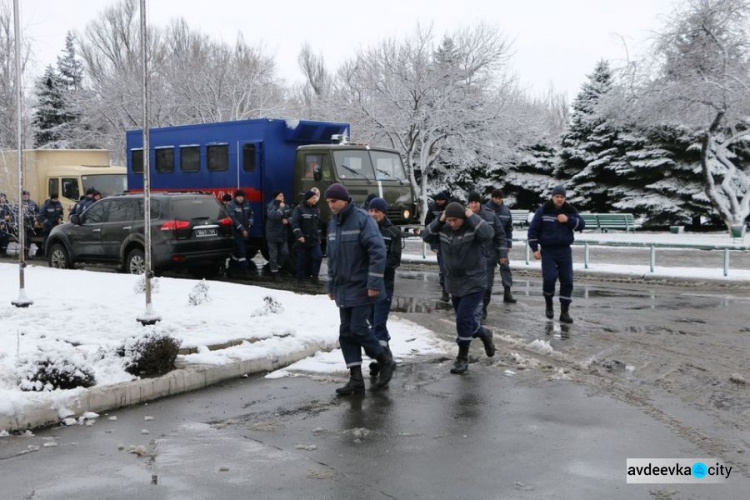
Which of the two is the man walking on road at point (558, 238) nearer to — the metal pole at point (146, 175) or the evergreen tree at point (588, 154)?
the metal pole at point (146, 175)

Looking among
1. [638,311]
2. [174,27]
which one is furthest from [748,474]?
[174,27]

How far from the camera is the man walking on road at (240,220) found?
16922mm

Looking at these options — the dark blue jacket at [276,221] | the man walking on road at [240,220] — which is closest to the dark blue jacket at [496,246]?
the dark blue jacket at [276,221]

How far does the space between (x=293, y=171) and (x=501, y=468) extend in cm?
1339

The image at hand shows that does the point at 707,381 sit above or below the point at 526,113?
below

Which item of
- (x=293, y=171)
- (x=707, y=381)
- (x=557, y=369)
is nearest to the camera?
(x=707, y=381)

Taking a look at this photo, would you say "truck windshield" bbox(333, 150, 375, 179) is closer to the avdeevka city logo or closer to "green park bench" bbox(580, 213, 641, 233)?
the avdeevka city logo

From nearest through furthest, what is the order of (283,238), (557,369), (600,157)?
(557,369)
(283,238)
(600,157)

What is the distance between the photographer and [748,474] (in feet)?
16.5

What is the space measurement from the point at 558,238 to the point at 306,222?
18.9 ft

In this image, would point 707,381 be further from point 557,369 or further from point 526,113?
point 526,113

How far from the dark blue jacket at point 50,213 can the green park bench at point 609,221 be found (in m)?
20.1

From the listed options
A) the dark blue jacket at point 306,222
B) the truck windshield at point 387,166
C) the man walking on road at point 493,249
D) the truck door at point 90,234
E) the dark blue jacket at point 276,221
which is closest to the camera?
the man walking on road at point 493,249

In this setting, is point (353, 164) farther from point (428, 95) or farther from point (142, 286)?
point (428, 95)
